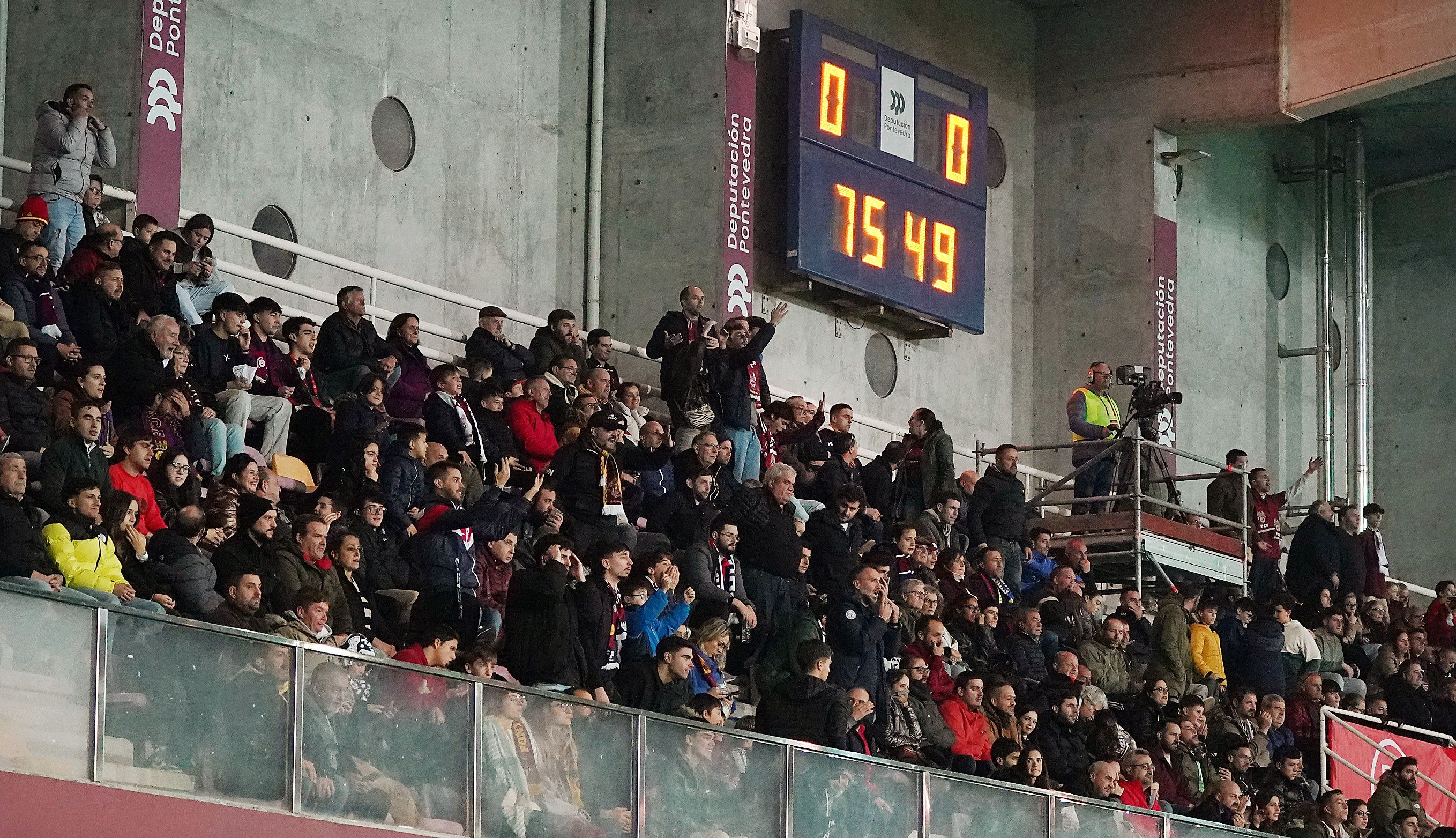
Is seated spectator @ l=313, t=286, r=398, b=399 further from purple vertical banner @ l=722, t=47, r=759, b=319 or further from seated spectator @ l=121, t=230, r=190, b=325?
purple vertical banner @ l=722, t=47, r=759, b=319

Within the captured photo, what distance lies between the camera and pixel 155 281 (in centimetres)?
1273

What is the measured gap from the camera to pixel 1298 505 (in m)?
26.1

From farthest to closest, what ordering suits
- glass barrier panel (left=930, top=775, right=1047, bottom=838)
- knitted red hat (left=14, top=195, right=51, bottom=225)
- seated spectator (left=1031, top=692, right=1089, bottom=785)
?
seated spectator (left=1031, top=692, right=1089, bottom=785), knitted red hat (left=14, top=195, right=51, bottom=225), glass barrier panel (left=930, top=775, right=1047, bottom=838)

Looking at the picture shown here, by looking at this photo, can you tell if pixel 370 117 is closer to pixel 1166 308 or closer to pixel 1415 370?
pixel 1166 308

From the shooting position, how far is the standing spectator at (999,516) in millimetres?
16656

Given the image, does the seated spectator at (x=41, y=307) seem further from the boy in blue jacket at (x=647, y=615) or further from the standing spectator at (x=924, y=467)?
the standing spectator at (x=924, y=467)

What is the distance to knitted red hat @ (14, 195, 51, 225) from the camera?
12484 millimetres

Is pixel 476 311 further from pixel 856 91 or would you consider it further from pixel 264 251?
pixel 856 91

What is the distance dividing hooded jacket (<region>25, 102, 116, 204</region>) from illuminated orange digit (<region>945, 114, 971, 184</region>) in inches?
378

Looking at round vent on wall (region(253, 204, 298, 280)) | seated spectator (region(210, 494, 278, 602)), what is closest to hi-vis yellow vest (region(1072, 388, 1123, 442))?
round vent on wall (region(253, 204, 298, 280))

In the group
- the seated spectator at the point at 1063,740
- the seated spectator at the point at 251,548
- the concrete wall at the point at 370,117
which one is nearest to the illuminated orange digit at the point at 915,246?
the concrete wall at the point at 370,117

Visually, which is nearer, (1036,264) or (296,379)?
(296,379)

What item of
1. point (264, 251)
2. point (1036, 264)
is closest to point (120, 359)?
point (264, 251)

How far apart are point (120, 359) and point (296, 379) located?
1.35 meters
